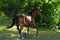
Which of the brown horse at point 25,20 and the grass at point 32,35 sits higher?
the brown horse at point 25,20

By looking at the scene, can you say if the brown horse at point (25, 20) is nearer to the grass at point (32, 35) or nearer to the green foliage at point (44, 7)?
the grass at point (32, 35)

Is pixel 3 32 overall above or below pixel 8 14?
below

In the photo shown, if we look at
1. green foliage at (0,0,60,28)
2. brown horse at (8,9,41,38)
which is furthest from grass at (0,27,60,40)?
green foliage at (0,0,60,28)

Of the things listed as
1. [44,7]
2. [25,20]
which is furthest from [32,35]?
[44,7]

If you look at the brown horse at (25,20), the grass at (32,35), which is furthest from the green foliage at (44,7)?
the brown horse at (25,20)

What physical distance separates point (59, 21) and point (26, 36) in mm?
3305

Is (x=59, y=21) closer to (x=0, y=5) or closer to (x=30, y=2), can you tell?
(x=30, y=2)

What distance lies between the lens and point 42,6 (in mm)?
14641

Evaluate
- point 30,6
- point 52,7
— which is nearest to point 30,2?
point 30,6

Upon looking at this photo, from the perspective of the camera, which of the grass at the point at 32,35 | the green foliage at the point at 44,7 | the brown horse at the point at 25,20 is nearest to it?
the brown horse at the point at 25,20

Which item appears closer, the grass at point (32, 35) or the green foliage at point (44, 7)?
the grass at point (32, 35)

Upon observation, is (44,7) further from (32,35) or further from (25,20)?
(25,20)

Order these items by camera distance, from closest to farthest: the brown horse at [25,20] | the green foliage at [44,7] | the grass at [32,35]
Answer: the brown horse at [25,20] < the grass at [32,35] < the green foliage at [44,7]

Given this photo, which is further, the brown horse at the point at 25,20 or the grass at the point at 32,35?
the grass at the point at 32,35
